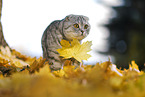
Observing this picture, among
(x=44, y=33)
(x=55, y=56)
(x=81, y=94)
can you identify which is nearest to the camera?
(x=81, y=94)

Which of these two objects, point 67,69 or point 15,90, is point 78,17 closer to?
point 67,69

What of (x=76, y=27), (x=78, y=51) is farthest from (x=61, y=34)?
(x=78, y=51)

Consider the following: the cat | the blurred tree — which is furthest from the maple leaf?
the blurred tree

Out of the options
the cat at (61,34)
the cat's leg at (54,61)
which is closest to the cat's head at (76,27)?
the cat at (61,34)

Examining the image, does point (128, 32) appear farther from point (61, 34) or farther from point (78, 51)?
point (78, 51)

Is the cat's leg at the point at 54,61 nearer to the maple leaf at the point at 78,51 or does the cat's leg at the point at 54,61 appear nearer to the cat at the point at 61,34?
the cat at the point at 61,34

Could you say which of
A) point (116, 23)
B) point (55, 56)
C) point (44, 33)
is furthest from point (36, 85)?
point (116, 23)

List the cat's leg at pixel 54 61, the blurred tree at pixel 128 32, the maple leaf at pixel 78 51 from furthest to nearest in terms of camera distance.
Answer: the blurred tree at pixel 128 32
the cat's leg at pixel 54 61
the maple leaf at pixel 78 51
